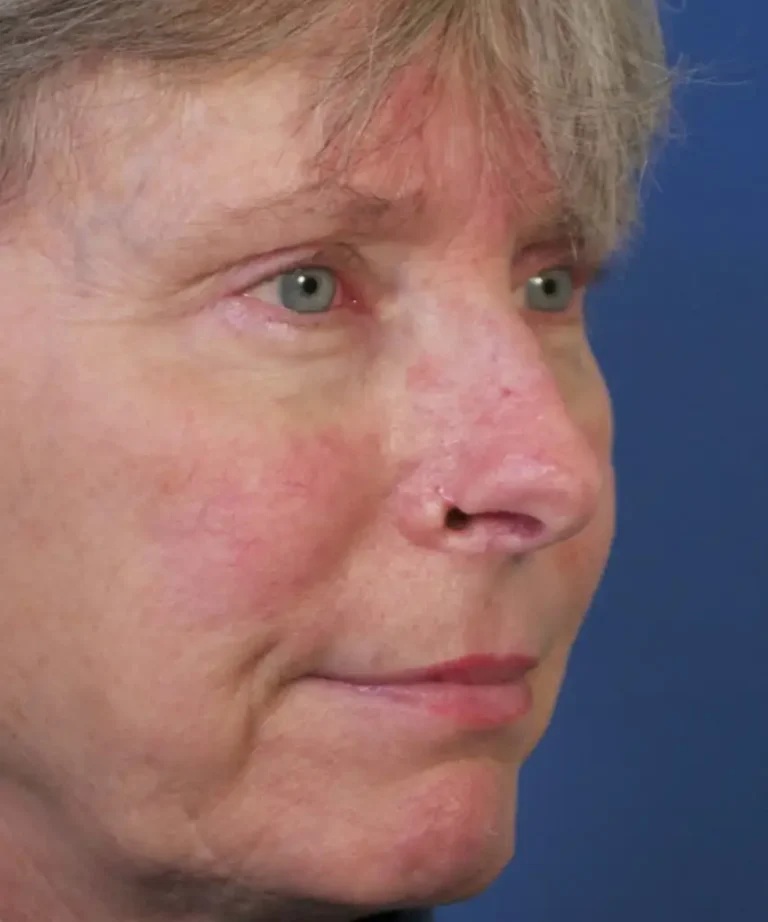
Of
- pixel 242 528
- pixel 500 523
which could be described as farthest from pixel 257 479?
pixel 500 523

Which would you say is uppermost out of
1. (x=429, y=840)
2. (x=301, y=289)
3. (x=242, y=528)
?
(x=301, y=289)

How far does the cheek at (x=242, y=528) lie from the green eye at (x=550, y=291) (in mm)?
219

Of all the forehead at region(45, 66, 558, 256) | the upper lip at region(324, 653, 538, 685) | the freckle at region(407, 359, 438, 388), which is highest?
the forehead at region(45, 66, 558, 256)

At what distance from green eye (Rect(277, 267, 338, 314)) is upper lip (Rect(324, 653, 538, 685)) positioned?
193 mm

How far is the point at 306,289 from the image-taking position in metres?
0.63

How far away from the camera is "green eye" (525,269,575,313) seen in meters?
0.74

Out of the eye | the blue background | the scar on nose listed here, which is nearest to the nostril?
the scar on nose

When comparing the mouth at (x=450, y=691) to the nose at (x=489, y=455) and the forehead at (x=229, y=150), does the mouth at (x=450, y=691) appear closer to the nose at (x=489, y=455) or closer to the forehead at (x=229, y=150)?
the nose at (x=489, y=455)

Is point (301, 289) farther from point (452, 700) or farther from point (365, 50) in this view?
point (452, 700)

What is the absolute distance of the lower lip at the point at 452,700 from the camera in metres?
0.62

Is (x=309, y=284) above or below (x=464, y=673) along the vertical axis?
above

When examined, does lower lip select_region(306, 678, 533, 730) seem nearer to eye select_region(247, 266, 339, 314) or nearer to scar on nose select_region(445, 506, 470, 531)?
scar on nose select_region(445, 506, 470, 531)

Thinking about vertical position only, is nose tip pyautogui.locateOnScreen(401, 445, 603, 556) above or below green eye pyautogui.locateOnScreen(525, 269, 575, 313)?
below

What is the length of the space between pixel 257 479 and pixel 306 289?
107mm
